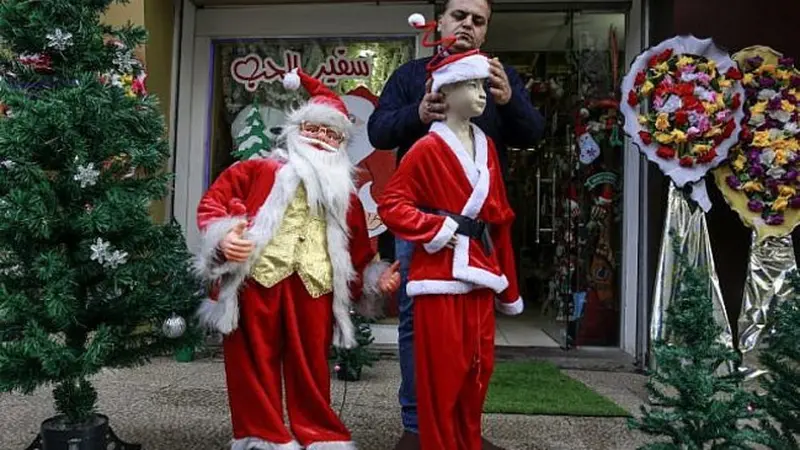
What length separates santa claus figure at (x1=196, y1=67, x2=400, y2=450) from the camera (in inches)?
103

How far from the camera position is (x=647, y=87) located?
4.16 metres

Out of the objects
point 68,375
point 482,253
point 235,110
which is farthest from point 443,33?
point 235,110

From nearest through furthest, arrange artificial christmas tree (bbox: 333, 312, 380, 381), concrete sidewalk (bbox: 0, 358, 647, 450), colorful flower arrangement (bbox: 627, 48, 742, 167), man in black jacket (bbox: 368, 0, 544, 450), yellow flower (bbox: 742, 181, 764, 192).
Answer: man in black jacket (bbox: 368, 0, 544, 450)
concrete sidewalk (bbox: 0, 358, 647, 450)
colorful flower arrangement (bbox: 627, 48, 742, 167)
yellow flower (bbox: 742, 181, 764, 192)
artificial christmas tree (bbox: 333, 312, 380, 381)

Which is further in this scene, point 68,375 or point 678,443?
point 68,375

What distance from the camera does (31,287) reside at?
254 cm

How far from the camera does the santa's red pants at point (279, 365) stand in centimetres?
264

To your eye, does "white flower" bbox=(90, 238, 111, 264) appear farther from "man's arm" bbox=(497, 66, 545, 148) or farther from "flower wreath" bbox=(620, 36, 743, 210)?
"flower wreath" bbox=(620, 36, 743, 210)

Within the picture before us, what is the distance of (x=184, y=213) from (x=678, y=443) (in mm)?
4133

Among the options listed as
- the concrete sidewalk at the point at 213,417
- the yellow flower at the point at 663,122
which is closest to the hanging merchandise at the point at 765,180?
the yellow flower at the point at 663,122

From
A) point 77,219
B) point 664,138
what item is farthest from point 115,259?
point 664,138

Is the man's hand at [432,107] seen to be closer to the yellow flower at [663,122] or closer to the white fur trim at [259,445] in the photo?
the white fur trim at [259,445]

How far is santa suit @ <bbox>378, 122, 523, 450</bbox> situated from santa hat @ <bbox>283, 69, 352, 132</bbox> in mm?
499

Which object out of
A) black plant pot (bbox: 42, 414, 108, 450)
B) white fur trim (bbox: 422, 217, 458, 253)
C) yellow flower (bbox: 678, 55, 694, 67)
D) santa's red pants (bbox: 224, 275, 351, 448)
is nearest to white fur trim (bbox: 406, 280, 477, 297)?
white fur trim (bbox: 422, 217, 458, 253)

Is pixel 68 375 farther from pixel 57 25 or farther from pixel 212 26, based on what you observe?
pixel 212 26
